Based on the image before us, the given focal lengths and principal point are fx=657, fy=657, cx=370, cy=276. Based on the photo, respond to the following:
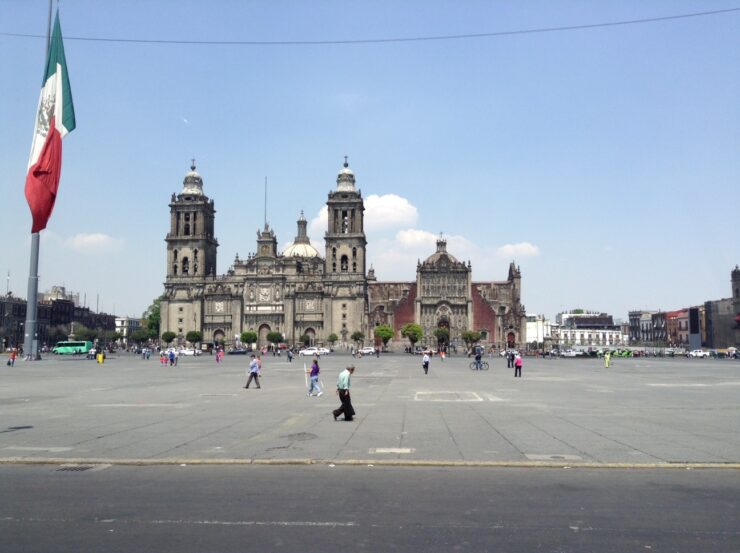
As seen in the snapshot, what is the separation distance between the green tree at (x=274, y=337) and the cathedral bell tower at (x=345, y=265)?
A: 27.4 ft

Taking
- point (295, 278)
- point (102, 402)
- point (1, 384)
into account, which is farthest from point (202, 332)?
point (102, 402)

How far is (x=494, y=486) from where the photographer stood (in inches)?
355

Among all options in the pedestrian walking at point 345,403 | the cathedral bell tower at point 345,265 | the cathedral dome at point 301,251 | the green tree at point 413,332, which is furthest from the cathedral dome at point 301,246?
the pedestrian walking at point 345,403

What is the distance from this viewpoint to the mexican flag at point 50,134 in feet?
90.2

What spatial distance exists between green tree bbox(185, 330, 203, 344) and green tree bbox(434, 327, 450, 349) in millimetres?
41106

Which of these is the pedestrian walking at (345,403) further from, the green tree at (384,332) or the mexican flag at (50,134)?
the green tree at (384,332)

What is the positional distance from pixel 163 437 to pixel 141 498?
530 centimetres

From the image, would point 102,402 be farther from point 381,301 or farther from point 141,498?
point 381,301

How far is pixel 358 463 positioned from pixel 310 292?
106 meters

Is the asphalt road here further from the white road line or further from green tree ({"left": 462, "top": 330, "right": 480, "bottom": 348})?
green tree ({"left": 462, "top": 330, "right": 480, "bottom": 348})

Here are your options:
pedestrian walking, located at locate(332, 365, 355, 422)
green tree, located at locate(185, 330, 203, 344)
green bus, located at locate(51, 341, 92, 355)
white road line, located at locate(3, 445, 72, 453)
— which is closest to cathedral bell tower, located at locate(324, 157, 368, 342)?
green tree, located at locate(185, 330, 203, 344)

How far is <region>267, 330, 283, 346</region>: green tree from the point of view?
11112 cm

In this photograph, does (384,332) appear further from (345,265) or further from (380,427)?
(380,427)

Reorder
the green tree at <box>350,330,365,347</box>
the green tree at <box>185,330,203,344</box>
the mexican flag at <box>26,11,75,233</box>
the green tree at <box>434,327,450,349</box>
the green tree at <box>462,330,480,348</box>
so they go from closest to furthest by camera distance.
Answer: the mexican flag at <box>26,11,75,233</box>, the green tree at <box>350,330,365,347</box>, the green tree at <box>462,330,480,348</box>, the green tree at <box>185,330,203,344</box>, the green tree at <box>434,327,450,349</box>
